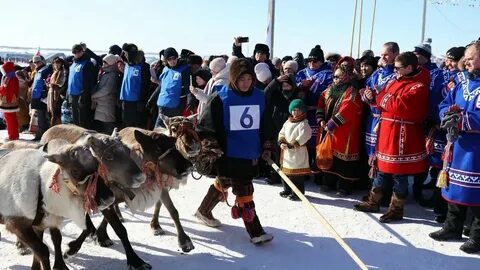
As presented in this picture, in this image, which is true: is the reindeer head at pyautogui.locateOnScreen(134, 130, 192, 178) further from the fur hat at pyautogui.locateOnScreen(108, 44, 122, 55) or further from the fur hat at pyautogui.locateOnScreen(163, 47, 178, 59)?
the fur hat at pyautogui.locateOnScreen(108, 44, 122, 55)

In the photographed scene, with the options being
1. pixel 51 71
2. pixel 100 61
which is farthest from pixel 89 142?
pixel 51 71

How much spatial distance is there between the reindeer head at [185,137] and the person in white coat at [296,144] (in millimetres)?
2114

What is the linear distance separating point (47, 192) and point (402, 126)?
12.3ft

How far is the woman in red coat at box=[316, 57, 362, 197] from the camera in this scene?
6.10 metres

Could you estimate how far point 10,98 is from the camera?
10.1 metres

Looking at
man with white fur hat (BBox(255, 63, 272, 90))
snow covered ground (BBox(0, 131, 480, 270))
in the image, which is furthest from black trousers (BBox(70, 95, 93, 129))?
man with white fur hat (BBox(255, 63, 272, 90))

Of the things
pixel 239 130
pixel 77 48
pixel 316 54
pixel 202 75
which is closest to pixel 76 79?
pixel 77 48

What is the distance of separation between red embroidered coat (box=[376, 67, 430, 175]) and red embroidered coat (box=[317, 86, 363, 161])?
2.51 ft

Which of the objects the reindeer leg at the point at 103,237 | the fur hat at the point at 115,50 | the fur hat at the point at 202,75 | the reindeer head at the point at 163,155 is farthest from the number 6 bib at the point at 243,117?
the fur hat at the point at 115,50

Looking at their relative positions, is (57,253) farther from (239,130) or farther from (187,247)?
(239,130)

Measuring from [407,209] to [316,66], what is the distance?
2.60 meters

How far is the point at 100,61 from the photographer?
10188 mm

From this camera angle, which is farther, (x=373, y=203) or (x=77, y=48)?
(x=77, y=48)

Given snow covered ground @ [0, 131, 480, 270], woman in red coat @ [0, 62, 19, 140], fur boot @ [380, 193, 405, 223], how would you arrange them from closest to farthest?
snow covered ground @ [0, 131, 480, 270], fur boot @ [380, 193, 405, 223], woman in red coat @ [0, 62, 19, 140]
